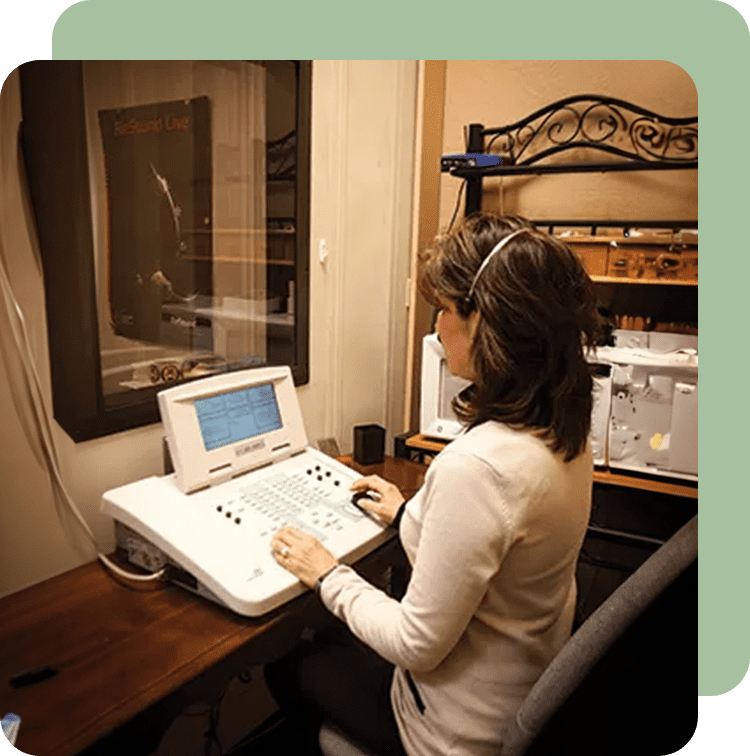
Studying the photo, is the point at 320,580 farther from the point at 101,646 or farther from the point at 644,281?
the point at 644,281

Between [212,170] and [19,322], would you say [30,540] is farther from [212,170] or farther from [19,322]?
[212,170]

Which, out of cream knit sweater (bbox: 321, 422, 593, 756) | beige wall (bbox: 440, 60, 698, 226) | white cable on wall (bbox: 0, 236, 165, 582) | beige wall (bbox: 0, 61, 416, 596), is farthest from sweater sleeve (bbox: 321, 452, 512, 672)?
beige wall (bbox: 440, 60, 698, 226)

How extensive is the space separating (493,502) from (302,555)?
1.40 feet

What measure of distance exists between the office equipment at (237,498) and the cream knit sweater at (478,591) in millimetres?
187

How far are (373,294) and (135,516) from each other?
123cm

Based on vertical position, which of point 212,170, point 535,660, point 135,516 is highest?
point 212,170

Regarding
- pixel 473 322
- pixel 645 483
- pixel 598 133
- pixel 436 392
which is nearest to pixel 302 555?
pixel 473 322

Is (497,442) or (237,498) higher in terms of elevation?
(497,442)

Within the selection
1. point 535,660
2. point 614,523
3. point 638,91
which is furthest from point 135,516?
point 638,91

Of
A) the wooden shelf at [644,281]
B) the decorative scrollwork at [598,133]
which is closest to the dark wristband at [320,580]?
the wooden shelf at [644,281]

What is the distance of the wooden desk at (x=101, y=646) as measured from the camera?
955 mm

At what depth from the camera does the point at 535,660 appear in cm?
103

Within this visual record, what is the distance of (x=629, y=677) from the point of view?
95 cm

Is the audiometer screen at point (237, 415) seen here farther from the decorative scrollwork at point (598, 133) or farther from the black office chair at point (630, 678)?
the decorative scrollwork at point (598, 133)
